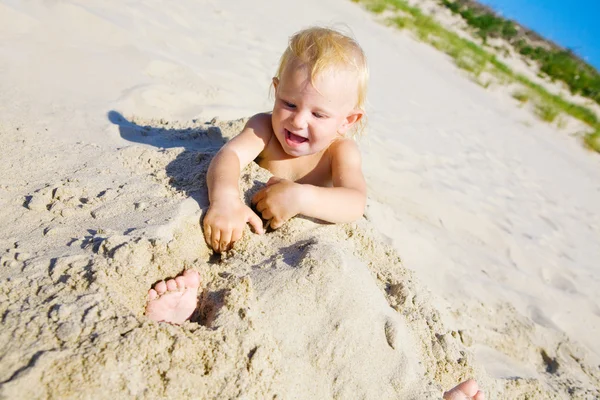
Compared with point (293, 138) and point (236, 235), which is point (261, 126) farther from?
point (236, 235)

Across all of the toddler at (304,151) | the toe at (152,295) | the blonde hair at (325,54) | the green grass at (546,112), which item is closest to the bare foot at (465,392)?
the toddler at (304,151)

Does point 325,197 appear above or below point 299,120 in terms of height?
below

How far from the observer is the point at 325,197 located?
186 cm

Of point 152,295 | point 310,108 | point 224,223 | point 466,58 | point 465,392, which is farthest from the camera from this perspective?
point 466,58

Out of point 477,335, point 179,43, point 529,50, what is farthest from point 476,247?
point 529,50

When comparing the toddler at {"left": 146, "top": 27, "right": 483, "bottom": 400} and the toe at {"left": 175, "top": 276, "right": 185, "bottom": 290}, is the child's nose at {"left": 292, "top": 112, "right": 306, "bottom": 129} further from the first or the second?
the toe at {"left": 175, "top": 276, "right": 185, "bottom": 290}

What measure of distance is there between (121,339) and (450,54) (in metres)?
9.05

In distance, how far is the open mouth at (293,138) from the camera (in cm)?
201

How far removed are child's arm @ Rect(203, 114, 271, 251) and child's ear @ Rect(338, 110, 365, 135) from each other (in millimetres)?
406

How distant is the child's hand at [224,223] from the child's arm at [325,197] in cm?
11

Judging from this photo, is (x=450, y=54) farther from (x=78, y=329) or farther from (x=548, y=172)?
(x=78, y=329)

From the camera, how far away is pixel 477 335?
2.23m

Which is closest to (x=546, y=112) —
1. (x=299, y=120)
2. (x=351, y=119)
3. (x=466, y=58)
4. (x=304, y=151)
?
(x=466, y=58)

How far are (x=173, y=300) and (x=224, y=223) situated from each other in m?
0.36
